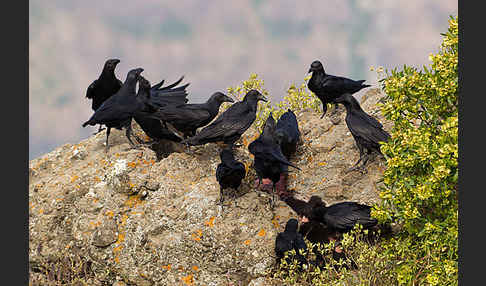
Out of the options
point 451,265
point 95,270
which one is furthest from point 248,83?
point 451,265

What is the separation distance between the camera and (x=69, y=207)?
10031 millimetres

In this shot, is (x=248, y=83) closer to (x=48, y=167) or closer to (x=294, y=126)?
(x=294, y=126)

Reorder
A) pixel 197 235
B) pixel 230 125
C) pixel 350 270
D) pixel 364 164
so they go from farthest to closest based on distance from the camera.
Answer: pixel 230 125 → pixel 364 164 → pixel 197 235 → pixel 350 270

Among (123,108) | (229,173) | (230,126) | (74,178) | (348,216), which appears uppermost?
(123,108)

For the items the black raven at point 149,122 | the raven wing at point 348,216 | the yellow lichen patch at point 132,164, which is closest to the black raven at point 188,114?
the black raven at point 149,122

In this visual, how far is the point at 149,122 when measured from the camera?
34.7 ft

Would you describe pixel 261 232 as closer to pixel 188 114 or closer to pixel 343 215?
pixel 343 215

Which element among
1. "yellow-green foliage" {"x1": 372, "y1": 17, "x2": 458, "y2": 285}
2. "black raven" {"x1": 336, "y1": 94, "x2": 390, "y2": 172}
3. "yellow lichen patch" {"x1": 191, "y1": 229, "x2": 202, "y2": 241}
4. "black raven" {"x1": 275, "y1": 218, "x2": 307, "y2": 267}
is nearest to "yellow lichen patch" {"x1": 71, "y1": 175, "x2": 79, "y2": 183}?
"yellow lichen patch" {"x1": 191, "y1": 229, "x2": 202, "y2": 241}

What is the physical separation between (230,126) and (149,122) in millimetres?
1802

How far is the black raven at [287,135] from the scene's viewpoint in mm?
10266

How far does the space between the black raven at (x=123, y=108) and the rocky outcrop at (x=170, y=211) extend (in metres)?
0.70

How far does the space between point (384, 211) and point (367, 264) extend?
0.86 metres

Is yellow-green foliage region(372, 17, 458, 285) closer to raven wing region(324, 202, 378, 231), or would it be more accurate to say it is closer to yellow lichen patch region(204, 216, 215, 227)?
raven wing region(324, 202, 378, 231)

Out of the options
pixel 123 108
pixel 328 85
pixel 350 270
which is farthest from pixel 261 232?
pixel 328 85
